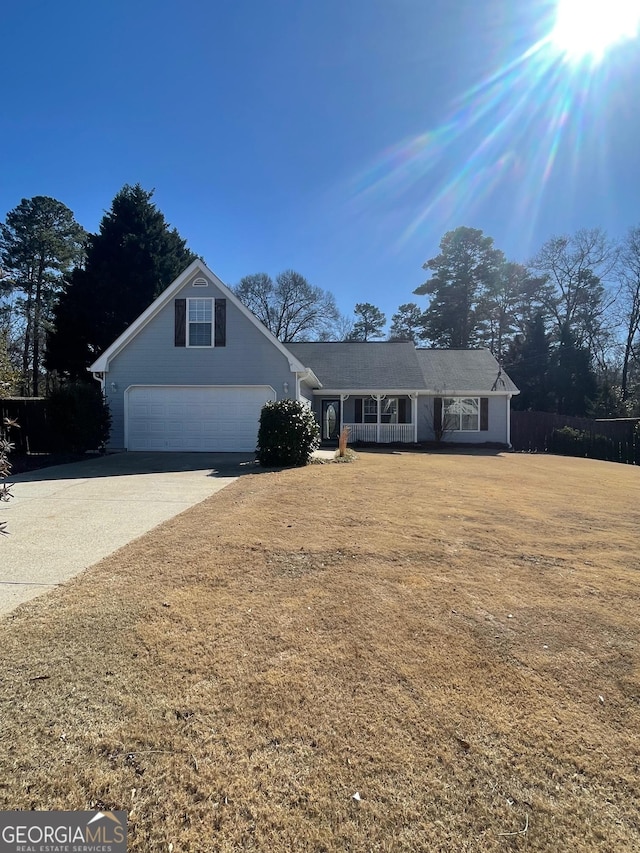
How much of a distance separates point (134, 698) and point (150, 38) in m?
13.2

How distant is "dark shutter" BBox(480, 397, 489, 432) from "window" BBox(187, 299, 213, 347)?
1304cm

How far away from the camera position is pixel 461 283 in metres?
38.3

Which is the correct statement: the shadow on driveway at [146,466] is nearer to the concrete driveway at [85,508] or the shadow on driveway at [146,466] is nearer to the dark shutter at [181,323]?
the concrete driveway at [85,508]

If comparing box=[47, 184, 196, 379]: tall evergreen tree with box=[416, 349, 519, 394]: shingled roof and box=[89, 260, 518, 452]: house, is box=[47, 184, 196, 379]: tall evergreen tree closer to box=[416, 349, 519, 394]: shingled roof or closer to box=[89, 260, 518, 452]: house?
box=[89, 260, 518, 452]: house

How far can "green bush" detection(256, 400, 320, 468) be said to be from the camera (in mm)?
11969

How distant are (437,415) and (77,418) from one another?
15038 millimetres

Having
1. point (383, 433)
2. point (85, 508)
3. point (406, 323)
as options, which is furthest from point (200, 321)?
point (406, 323)

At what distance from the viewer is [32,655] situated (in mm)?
2707

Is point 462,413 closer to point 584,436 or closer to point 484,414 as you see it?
point 484,414

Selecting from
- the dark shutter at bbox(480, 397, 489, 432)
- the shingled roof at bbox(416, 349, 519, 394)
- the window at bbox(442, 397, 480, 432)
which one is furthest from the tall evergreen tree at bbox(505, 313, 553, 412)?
the window at bbox(442, 397, 480, 432)

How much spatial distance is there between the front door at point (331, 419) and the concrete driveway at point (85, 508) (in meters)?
7.71

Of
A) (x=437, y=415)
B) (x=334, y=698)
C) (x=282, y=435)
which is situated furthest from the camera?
(x=437, y=415)

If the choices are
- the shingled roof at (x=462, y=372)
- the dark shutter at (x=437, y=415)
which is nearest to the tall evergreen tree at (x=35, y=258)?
the shingled roof at (x=462, y=372)

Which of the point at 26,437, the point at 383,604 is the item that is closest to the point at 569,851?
the point at 383,604
